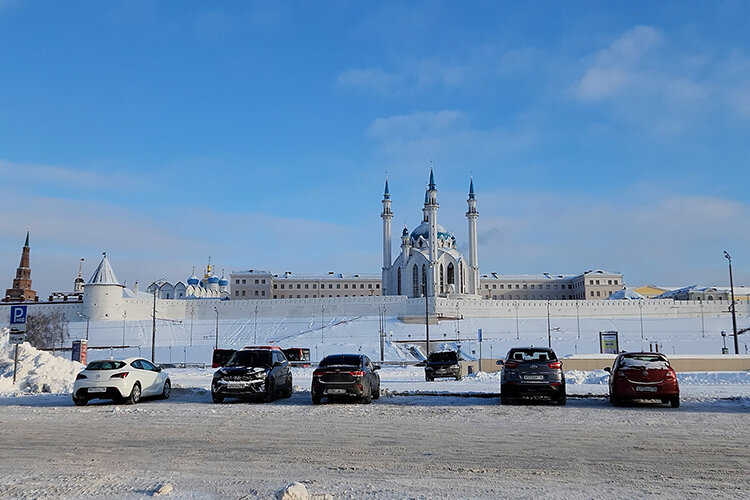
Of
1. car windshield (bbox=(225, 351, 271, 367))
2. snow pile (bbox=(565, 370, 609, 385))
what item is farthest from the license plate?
car windshield (bbox=(225, 351, 271, 367))

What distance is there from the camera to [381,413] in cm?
1418

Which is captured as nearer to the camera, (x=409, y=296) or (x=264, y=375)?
(x=264, y=375)

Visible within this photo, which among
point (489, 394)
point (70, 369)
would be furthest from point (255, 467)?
point (70, 369)

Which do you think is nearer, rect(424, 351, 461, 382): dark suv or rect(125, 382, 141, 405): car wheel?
rect(125, 382, 141, 405): car wheel

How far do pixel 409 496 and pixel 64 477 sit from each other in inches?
163

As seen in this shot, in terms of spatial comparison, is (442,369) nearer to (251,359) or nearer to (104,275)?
(251,359)

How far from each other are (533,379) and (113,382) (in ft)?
34.2

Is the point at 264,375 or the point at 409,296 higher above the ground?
the point at 409,296

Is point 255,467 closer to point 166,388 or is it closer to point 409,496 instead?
point 409,496

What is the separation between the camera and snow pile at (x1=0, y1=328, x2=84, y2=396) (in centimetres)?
2114

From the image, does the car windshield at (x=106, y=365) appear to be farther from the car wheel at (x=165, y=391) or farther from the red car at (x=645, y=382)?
the red car at (x=645, y=382)

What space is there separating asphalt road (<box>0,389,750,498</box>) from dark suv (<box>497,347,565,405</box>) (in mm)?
812

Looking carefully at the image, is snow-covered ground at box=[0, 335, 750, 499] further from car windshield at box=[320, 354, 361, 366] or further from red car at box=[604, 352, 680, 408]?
car windshield at box=[320, 354, 361, 366]

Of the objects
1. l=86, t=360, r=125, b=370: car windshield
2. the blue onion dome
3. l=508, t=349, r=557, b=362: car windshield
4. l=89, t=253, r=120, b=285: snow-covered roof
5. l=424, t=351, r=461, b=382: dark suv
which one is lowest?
l=424, t=351, r=461, b=382: dark suv
